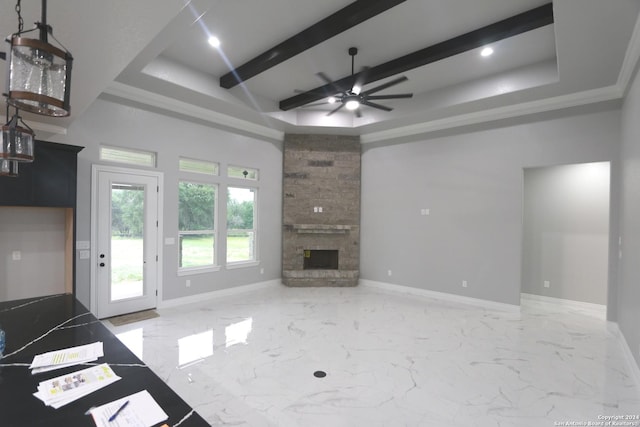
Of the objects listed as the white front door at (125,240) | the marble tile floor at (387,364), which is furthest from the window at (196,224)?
the marble tile floor at (387,364)

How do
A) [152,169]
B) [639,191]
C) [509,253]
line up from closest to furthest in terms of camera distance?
[639,191] < [152,169] < [509,253]

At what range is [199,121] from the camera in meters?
5.31

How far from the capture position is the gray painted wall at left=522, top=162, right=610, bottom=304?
5.10m

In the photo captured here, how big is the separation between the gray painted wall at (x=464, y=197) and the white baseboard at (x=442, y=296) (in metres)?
0.08

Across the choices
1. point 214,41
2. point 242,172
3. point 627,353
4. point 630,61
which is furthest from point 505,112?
point 242,172

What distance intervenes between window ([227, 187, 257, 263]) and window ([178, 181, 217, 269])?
363 mm

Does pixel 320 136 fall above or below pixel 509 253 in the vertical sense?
above

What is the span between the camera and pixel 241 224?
20.2 ft

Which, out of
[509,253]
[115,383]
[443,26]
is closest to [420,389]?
[115,383]

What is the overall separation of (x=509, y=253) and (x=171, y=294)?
561 cm

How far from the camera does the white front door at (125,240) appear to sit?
167 inches

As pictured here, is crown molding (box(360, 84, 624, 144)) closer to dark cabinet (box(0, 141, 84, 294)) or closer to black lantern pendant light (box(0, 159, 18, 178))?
dark cabinet (box(0, 141, 84, 294))

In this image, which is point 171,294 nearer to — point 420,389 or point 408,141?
point 420,389

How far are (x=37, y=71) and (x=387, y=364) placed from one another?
3424 mm
